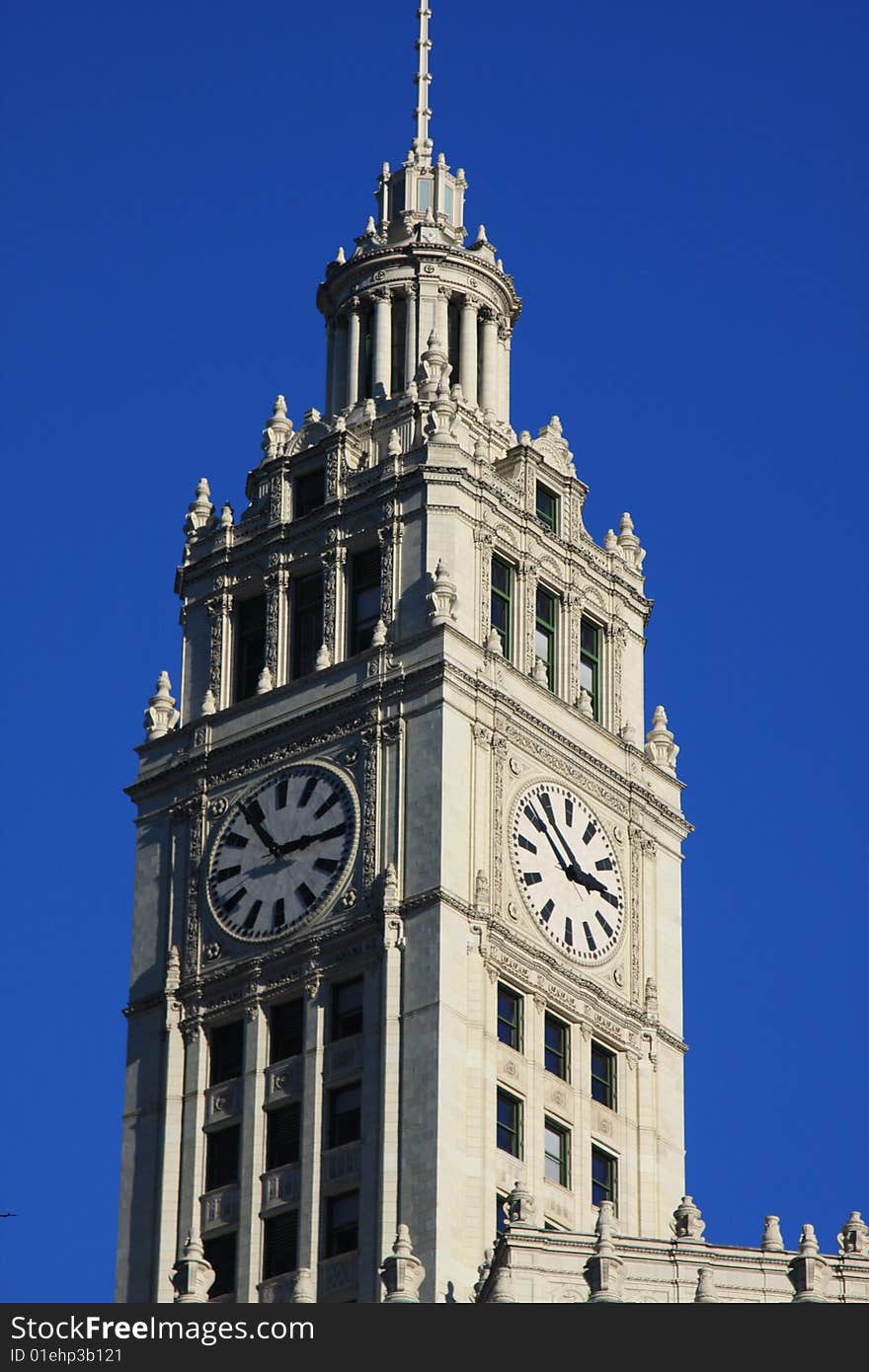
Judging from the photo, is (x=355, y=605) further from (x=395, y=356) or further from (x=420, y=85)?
(x=420, y=85)

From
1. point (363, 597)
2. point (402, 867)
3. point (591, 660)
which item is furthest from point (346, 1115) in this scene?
point (591, 660)

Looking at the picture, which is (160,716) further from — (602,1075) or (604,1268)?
(604,1268)

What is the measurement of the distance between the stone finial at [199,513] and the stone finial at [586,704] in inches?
488

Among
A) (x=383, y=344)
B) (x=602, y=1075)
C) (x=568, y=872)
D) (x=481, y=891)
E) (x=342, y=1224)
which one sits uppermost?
(x=383, y=344)

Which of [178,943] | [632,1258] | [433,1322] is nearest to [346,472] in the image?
[178,943]

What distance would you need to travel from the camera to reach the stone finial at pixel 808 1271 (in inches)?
4053

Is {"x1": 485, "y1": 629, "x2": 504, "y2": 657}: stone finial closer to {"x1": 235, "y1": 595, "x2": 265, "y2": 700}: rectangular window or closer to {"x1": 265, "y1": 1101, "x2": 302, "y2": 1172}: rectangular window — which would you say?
{"x1": 235, "y1": 595, "x2": 265, "y2": 700}: rectangular window

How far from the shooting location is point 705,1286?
338 ft

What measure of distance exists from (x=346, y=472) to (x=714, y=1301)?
35.0 m

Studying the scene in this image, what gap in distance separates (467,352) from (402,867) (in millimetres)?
20598

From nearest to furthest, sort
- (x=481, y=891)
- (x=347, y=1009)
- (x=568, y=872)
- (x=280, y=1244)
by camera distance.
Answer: (x=280, y=1244) → (x=347, y=1009) → (x=481, y=891) → (x=568, y=872)

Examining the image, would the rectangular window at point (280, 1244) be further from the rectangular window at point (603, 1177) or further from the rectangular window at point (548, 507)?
the rectangular window at point (548, 507)

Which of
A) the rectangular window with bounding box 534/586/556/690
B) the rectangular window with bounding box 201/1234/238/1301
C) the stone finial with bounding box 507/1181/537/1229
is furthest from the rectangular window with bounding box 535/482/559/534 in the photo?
the stone finial with bounding box 507/1181/537/1229

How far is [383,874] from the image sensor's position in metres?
118
